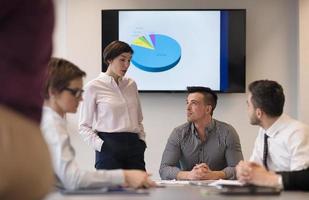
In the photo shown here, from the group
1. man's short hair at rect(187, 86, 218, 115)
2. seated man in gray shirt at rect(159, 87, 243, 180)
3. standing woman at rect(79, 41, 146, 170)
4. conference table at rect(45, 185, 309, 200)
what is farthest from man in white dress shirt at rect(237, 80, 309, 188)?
standing woman at rect(79, 41, 146, 170)

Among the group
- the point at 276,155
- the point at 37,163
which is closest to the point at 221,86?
the point at 276,155

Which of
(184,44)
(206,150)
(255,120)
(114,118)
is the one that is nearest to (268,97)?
(255,120)

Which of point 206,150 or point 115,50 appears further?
point 115,50

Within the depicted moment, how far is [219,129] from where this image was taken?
396 cm

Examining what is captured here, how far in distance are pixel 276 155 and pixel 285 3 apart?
2.81 meters

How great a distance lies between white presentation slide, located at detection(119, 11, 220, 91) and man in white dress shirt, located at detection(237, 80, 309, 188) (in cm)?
218

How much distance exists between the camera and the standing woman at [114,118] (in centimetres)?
400

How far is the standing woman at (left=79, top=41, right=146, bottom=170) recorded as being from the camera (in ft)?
13.1

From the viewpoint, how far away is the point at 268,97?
302 cm

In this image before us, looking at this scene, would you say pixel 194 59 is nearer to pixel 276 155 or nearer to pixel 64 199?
pixel 276 155

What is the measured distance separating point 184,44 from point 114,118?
1.51 metres

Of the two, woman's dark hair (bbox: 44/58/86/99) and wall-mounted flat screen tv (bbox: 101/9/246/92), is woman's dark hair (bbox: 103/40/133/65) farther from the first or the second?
woman's dark hair (bbox: 44/58/86/99)

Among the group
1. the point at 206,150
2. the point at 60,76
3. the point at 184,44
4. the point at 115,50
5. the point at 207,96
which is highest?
the point at 184,44

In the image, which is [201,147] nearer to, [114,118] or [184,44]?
[114,118]
